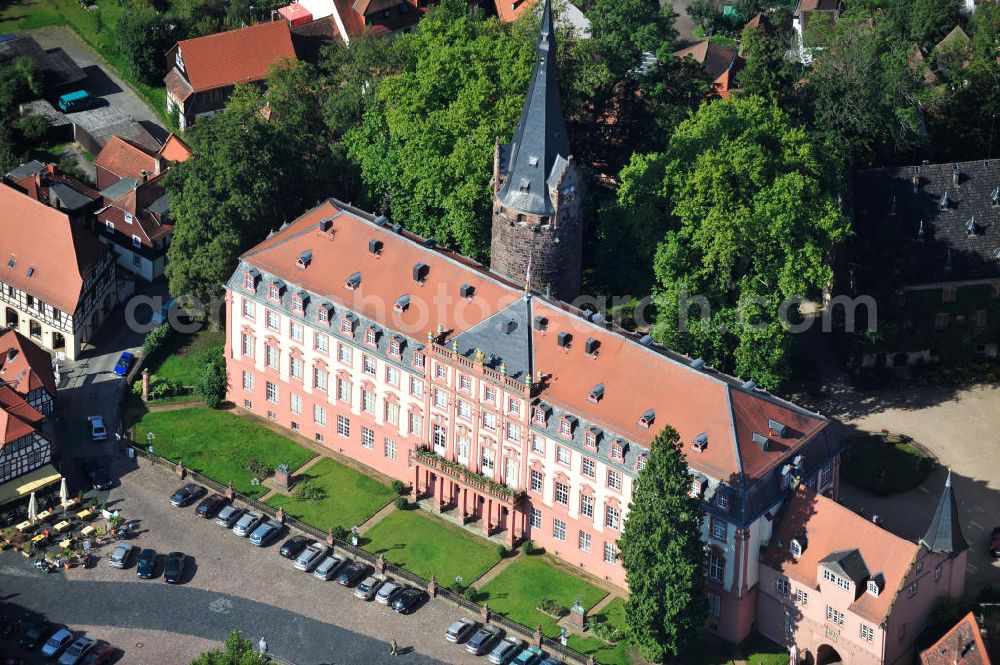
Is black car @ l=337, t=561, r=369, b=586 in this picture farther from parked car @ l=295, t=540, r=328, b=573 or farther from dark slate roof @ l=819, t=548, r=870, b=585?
dark slate roof @ l=819, t=548, r=870, b=585

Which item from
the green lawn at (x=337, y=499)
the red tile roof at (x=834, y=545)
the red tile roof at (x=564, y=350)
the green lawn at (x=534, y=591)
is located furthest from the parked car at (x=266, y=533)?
the red tile roof at (x=834, y=545)

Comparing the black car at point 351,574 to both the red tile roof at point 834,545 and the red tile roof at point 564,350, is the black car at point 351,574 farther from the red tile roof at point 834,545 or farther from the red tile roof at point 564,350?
the red tile roof at point 834,545

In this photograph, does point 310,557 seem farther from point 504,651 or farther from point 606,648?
point 606,648

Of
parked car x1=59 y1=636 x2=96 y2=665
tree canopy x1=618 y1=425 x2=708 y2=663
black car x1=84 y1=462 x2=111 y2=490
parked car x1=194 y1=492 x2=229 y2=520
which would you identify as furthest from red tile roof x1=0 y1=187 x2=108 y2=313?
tree canopy x1=618 y1=425 x2=708 y2=663

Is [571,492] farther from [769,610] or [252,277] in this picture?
[252,277]

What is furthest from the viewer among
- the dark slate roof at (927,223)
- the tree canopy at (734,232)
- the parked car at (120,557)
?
the dark slate roof at (927,223)

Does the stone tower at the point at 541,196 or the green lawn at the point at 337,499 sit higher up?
the stone tower at the point at 541,196
